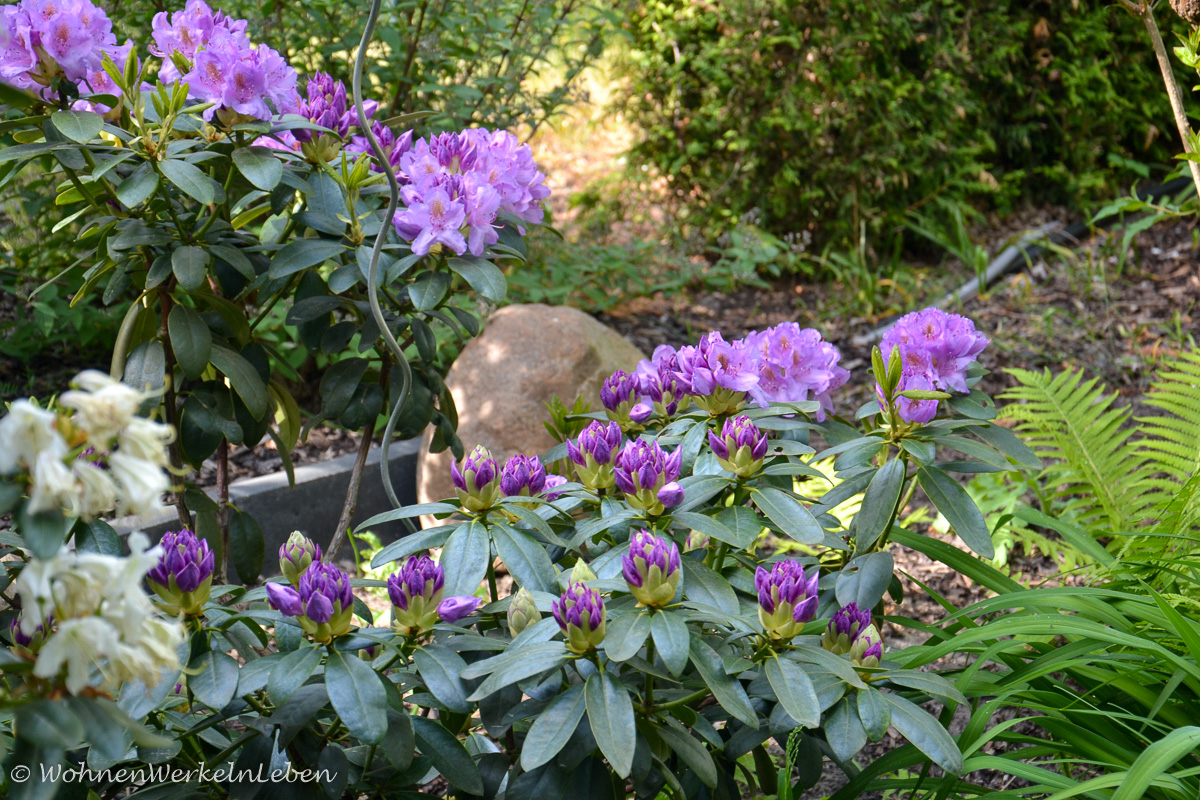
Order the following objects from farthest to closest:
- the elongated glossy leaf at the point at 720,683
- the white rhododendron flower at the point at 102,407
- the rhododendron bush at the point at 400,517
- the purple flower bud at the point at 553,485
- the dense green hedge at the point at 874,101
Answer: the dense green hedge at the point at 874,101
the purple flower bud at the point at 553,485
the elongated glossy leaf at the point at 720,683
the rhododendron bush at the point at 400,517
the white rhododendron flower at the point at 102,407

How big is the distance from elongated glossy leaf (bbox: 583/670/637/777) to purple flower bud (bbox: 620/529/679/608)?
4.1 inches

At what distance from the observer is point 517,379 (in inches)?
117

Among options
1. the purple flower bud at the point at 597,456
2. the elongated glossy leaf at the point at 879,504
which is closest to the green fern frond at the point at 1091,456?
the elongated glossy leaf at the point at 879,504

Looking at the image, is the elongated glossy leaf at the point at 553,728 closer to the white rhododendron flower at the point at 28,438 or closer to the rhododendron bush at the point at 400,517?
the rhododendron bush at the point at 400,517

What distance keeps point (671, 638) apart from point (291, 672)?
0.43 m

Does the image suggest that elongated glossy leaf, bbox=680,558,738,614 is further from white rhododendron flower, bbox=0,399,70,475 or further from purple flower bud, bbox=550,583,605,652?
white rhododendron flower, bbox=0,399,70,475

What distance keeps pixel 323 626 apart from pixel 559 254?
10.1 ft

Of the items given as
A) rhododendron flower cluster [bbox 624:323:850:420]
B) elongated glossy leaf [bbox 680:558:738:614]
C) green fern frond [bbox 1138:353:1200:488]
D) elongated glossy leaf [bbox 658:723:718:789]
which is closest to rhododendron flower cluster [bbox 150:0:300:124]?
rhododendron flower cluster [bbox 624:323:850:420]

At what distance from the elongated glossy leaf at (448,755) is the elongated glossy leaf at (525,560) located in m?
0.21

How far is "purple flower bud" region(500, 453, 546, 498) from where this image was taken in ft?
4.42

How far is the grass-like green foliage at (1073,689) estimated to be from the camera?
139 cm

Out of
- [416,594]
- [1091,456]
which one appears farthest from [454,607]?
[1091,456]

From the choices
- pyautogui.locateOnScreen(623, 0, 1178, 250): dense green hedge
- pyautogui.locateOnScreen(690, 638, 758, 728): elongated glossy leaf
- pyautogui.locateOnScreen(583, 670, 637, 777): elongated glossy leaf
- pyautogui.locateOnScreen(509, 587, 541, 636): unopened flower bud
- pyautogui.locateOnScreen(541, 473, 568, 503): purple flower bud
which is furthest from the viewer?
pyautogui.locateOnScreen(623, 0, 1178, 250): dense green hedge

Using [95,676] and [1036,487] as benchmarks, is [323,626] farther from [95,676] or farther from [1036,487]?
[1036,487]
